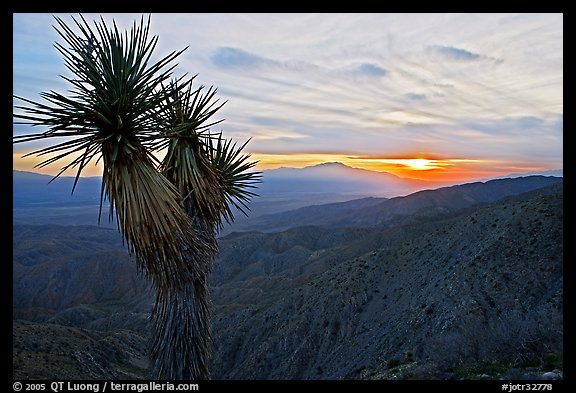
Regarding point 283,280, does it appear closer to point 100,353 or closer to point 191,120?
point 100,353

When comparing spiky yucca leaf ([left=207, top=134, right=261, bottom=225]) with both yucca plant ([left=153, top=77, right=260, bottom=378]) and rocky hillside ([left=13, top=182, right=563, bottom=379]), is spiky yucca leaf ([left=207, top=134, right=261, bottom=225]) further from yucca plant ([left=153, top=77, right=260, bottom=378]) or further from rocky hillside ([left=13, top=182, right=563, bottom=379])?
rocky hillside ([left=13, top=182, right=563, bottom=379])

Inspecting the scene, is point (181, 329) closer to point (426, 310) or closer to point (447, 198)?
point (426, 310)

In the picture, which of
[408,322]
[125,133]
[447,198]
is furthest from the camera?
[447,198]

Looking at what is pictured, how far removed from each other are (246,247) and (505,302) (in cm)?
7149

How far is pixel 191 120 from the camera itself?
5.55 meters

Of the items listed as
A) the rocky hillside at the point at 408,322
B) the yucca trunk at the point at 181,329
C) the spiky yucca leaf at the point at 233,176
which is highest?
the spiky yucca leaf at the point at 233,176

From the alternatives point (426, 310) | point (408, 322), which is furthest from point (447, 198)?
point (408, 322)

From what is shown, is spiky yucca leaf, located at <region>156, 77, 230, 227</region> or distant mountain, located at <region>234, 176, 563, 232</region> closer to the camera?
spiky yucca leaf, located at <region>156, 77, 230, 227</region>

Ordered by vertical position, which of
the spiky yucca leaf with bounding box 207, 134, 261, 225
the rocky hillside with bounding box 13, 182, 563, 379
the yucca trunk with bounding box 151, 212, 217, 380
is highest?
the spiky yucca leaf with bounding box 207, 134, 261, 225

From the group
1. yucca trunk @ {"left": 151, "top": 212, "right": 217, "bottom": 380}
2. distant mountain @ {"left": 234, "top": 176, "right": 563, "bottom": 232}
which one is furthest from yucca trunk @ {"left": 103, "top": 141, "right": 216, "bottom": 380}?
distant mountain @ {"left": 234, "top": 176, "right": 563, "bottom": 232}

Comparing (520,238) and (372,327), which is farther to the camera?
(372,327)

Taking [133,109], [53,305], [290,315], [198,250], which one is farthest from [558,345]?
[53,305]

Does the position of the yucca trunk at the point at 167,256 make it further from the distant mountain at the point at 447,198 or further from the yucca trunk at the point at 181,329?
the distant mountain at the point at 447,198

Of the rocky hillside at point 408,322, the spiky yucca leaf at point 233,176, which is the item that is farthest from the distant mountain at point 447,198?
the spiky yucca leaf at point 233,176
